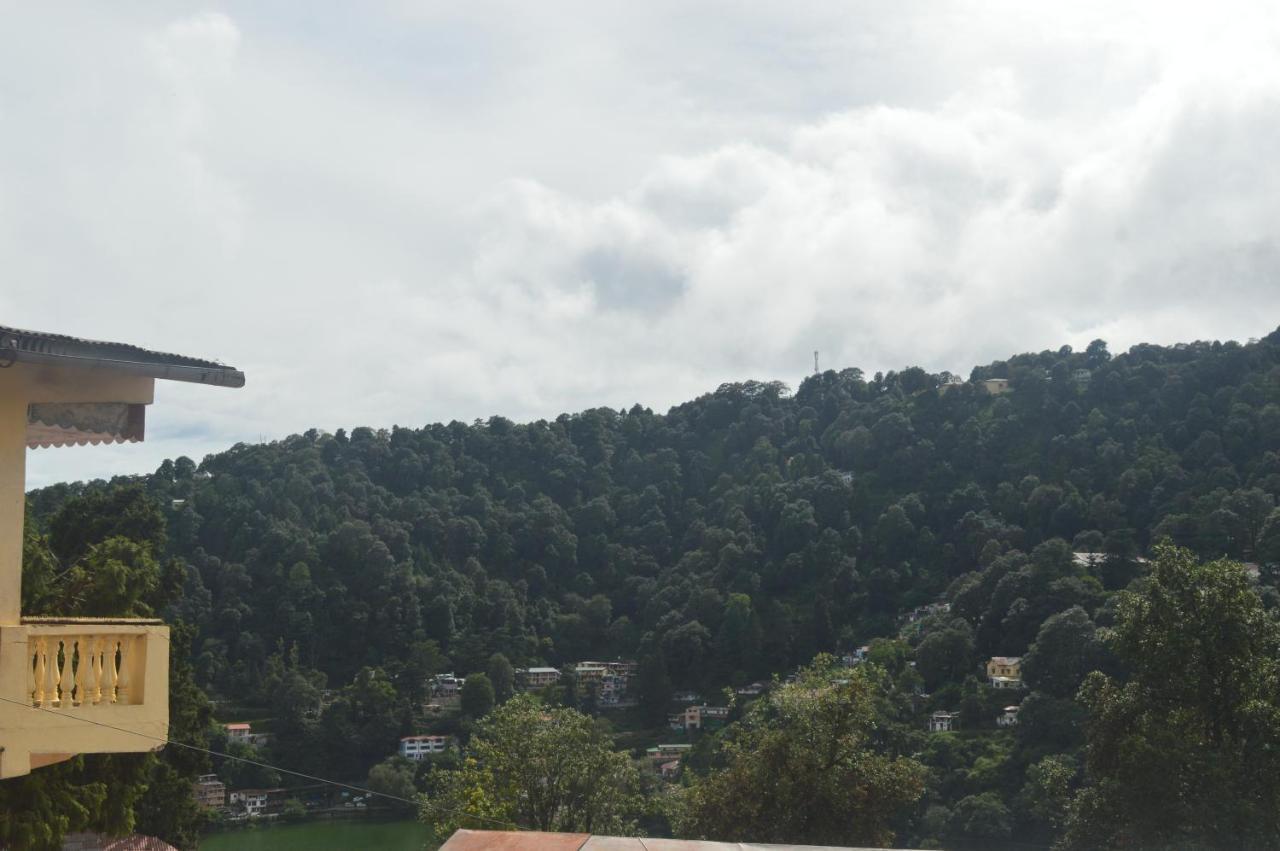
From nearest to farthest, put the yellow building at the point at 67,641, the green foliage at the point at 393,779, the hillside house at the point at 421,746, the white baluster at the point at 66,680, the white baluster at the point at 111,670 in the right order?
the yellow building at the point at 67,641 → the white baluster at the point at 66,680 → the white baluster at the point at 111,670 → the green foliage at the point at 393,779 → the hillside house at the point at 421,746

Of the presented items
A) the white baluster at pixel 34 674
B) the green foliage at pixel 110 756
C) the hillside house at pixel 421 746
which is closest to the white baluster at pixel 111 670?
the white baluster at pixel 34 674

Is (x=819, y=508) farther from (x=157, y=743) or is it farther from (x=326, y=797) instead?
(x=157, y=743)

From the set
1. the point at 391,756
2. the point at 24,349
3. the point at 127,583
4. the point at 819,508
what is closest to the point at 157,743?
the point at 24,349

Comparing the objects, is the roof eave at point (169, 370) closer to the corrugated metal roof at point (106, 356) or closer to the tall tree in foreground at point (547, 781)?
the corrugated metal roof at point (106, 356)

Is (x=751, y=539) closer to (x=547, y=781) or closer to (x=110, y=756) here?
(x=547, y=781)

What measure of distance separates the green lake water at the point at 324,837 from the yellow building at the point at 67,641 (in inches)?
1303

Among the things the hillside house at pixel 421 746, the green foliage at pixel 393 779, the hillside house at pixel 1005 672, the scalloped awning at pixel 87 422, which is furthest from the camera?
the hillside house at pixel 421 746

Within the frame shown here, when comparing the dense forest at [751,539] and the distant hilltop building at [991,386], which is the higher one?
the distant hilltop building at [991,386]

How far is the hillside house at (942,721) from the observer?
43094 millimetres

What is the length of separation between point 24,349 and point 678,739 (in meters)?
50.8

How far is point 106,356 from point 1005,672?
44900 millimetres

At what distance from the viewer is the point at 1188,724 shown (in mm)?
15500

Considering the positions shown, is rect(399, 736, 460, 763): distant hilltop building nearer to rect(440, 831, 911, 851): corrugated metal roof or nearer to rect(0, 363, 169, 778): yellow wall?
rect(0, 363, 169, 778): yellow wall

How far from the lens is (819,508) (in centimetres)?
6912
